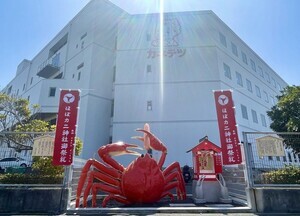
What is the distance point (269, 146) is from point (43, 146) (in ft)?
21.8

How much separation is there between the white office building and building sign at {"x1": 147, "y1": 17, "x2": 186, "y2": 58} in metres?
0.09

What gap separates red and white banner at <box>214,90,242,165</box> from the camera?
5.94m

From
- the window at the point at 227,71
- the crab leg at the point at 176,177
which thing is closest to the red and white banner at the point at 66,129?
the crab leg at the point at 176,177

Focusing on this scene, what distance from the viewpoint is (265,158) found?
218 inches

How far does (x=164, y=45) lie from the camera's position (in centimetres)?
1744

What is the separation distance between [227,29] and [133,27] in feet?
32.6

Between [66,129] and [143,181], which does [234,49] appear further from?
[66,129]

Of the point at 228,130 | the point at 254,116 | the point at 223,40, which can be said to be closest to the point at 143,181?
the point at 228,130

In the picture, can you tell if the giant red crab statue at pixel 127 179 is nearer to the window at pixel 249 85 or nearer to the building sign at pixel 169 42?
the building sign at pixel 169 42

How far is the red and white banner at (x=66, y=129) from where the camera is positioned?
557cm

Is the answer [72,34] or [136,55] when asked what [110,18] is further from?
[136,55]

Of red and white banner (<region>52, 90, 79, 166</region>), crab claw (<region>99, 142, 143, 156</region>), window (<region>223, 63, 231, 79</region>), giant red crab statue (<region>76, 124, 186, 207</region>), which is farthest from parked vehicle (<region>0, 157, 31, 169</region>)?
window (<region>223, 63, 231, 79</region>)

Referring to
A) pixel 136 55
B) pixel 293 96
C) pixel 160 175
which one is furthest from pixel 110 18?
pixel 160 175

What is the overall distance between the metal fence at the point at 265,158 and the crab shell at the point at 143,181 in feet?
8.48
